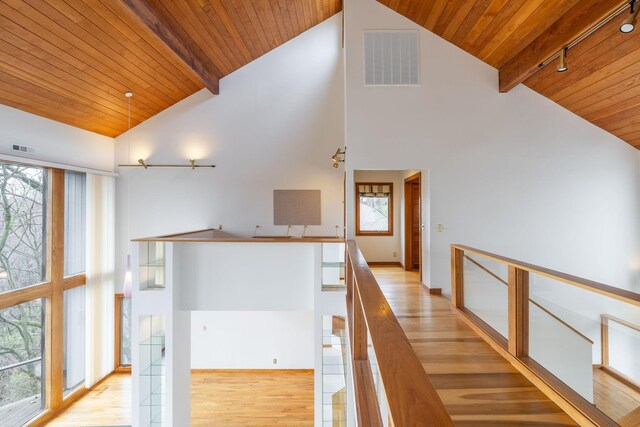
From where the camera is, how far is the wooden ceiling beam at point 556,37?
10.7ft

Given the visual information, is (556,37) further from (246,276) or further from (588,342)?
(246,276)

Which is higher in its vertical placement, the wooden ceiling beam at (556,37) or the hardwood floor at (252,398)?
the wooden ceiling beam at (556,37)

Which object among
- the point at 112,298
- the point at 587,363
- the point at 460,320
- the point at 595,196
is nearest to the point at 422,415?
the point at 587,363

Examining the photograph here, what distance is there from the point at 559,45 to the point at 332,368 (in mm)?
5010

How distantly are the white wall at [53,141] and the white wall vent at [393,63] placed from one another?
5.53 meters

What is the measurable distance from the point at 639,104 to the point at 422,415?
5.60 meters

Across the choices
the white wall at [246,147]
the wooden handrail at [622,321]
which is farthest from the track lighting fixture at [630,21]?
the white wall at [246,147]

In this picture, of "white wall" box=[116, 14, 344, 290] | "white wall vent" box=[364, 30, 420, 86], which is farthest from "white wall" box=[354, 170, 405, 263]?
"white wall vent" box=[364, 30, 420, 86]

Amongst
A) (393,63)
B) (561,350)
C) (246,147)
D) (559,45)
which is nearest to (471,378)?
(561,350)

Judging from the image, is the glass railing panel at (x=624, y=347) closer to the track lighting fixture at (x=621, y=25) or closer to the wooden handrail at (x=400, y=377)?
the wooden handrail at (x=400, y=377)

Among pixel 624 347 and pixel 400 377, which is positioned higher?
pixel 400 377

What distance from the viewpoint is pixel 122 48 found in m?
4.88

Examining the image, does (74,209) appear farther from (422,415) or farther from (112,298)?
→ (422,415)

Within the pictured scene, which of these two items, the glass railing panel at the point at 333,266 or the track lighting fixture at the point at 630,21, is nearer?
the track lighting fixture at the point at 630,21
